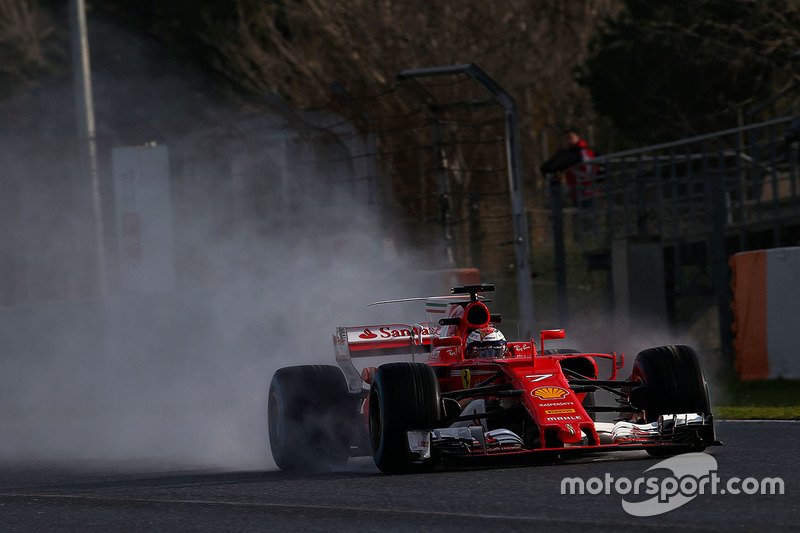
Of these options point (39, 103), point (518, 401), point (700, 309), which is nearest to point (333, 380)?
point (518, 401)

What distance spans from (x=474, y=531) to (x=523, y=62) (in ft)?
82.9

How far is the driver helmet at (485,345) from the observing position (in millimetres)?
8789

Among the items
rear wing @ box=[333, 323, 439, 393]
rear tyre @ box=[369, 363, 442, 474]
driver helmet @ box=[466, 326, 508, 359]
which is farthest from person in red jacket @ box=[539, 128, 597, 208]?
rear tyre @ box=[369, 363, 442, 474]

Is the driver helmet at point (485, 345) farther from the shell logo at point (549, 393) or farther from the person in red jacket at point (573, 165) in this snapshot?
the person in red jacket at point (573, 165)

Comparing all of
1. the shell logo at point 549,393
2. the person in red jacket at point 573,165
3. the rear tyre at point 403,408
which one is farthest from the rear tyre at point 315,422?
the person in red jacket at point 573,165

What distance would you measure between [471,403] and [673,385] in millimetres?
1140

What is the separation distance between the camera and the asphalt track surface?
6.05 meters

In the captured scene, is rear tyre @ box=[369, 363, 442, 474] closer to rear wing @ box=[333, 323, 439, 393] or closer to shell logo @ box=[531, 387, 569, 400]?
shell logo @ box=[531, 387, 569, 400]

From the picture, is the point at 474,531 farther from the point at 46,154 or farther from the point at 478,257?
the point at 46,154

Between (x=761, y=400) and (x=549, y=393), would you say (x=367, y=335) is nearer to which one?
(x=549, y=393)

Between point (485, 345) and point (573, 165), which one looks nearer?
point (485, 345)

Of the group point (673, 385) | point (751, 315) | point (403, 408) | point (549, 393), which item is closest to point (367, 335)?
point (403, 408)

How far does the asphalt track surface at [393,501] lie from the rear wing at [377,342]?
32.1 inches

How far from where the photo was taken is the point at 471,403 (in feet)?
27.7
